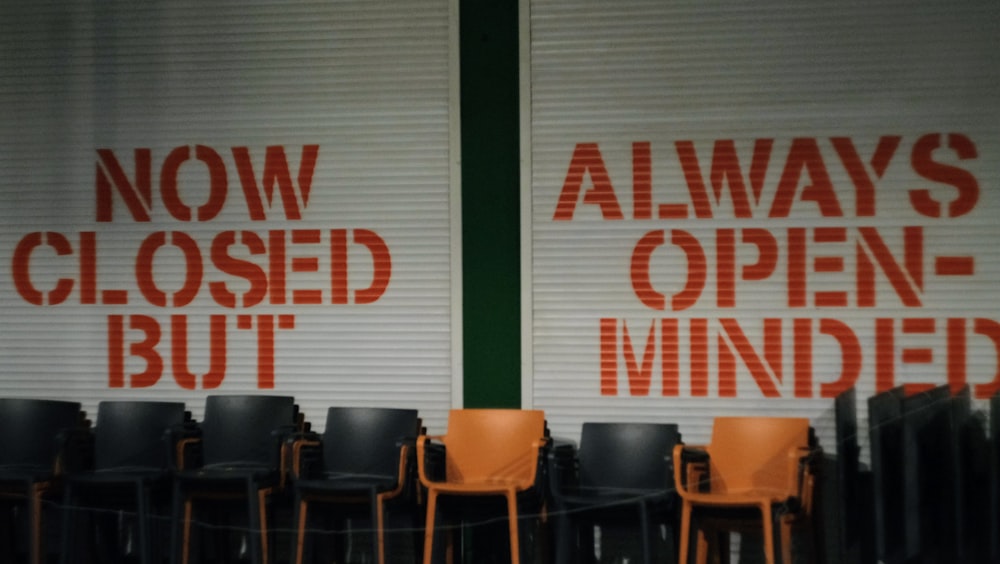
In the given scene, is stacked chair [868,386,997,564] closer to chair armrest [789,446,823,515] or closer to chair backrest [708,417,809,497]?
chair armrest [789,446,823,515]

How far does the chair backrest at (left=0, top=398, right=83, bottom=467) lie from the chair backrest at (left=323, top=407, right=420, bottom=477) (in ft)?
5.29

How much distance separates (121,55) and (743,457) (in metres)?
4.64

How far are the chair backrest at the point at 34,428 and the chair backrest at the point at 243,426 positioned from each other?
86 centimetres

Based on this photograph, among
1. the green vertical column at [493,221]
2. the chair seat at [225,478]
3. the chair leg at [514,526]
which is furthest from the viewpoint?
the green vertical column at [493,221]

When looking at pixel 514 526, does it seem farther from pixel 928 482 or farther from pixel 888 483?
pixel 928 482

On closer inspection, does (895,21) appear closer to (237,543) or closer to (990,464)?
(990,464)

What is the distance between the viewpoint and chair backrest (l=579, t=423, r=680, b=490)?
5.99 m

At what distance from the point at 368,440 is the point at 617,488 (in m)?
1.45

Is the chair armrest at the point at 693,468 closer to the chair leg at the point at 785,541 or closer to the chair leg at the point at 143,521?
the chair leg at the point at 785,541

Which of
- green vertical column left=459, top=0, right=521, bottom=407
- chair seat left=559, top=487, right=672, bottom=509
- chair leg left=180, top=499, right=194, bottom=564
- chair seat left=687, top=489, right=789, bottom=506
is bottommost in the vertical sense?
chair leg left=180, top=499, right=194, bottom=564

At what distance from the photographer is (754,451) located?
5992mm

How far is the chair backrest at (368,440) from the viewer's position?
6.26 meters

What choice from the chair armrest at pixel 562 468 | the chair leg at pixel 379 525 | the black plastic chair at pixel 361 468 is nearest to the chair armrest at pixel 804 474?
the chair armrest at pixel 562 468

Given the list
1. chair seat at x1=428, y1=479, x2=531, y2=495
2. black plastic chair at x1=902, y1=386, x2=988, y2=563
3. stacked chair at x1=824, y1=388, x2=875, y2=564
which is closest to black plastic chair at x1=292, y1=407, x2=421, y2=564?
chair seat at x1=428, y1=479, x2=531, y2=495
